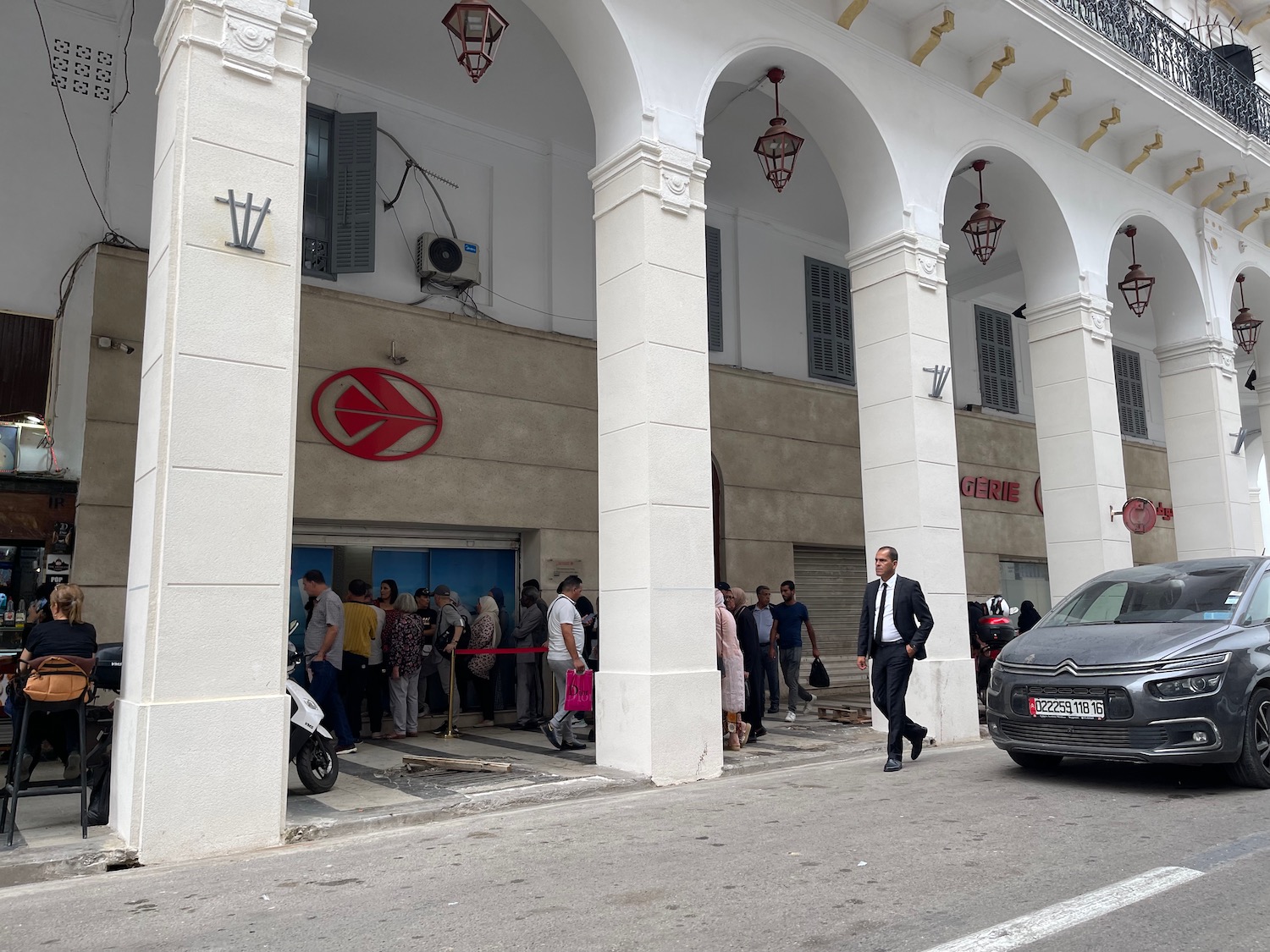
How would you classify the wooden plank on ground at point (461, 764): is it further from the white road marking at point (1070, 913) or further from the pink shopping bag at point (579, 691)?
the white road marking at point (1070, 913)

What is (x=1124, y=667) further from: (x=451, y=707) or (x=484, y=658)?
(x=484, y=658)

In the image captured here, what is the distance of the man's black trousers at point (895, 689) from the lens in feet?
26.0

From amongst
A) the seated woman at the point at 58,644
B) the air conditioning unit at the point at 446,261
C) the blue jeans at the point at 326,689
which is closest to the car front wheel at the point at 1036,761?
the blue jeans at the point at 326,689

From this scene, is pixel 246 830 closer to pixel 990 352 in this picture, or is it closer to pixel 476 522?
pixel 476 522

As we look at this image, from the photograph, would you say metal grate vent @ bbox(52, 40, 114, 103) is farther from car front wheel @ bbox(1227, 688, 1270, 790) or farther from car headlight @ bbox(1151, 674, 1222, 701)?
car front wheel @ bbox(1227, 688, 1270, 790)

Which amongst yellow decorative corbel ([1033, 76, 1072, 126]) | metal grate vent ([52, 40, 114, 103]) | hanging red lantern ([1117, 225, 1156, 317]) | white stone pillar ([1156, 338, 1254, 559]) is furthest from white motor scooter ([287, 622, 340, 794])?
white stone pillar ([1156, 338, 1254, 559])

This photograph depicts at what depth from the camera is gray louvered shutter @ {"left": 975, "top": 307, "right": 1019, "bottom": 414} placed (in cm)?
1964

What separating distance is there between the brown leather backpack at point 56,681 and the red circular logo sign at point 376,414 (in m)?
5.29

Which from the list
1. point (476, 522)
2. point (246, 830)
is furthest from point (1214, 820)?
point (476, 522)

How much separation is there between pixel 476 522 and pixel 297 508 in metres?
2.27

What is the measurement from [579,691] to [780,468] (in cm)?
734

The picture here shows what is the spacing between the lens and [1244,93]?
51.3 feet

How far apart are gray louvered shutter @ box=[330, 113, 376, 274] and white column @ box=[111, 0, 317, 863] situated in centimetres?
471

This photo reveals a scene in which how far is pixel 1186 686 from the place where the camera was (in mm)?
6410
